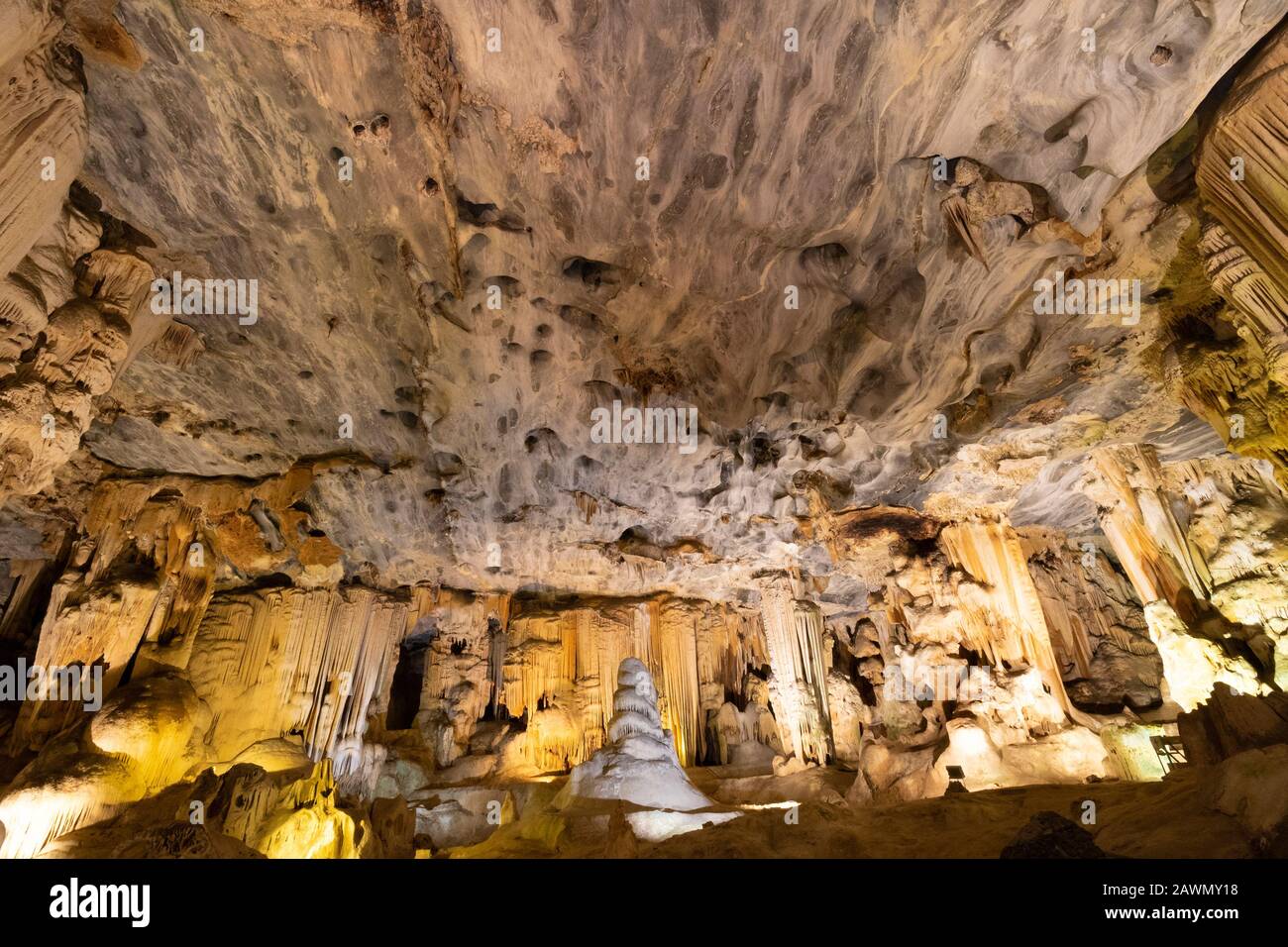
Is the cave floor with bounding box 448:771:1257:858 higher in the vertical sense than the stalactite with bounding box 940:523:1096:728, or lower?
lower

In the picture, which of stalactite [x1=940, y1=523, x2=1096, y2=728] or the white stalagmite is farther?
stalactite [x1=940, y1=523, x2=1096, y2=728]

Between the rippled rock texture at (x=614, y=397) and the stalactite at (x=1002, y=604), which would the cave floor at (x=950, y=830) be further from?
the stalactite at (x=1002, y=604)

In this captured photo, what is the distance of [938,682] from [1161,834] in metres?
5.60

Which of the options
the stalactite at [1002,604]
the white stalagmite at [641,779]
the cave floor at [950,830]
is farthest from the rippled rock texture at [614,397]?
the cave floor at [950,830]

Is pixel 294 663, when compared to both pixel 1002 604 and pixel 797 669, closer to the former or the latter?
pixel 797 669

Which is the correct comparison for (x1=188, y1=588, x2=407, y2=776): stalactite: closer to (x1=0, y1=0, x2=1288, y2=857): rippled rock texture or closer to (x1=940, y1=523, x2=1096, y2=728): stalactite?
(x1=0, y1=0, x2=1288, y2=857): rippled rock texture

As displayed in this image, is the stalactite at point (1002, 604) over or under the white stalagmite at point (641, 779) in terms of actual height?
over

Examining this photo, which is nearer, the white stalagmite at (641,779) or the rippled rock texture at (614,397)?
the rippled rock texture at (614,397)

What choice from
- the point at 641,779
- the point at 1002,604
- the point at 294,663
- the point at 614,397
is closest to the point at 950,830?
the point at 641,779

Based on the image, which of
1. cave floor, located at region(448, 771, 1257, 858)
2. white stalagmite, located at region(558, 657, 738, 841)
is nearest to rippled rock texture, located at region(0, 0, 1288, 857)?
white stalagmite, located at region(558, 657, 738, 841)

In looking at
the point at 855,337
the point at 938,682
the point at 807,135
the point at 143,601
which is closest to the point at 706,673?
the point at 938,682
